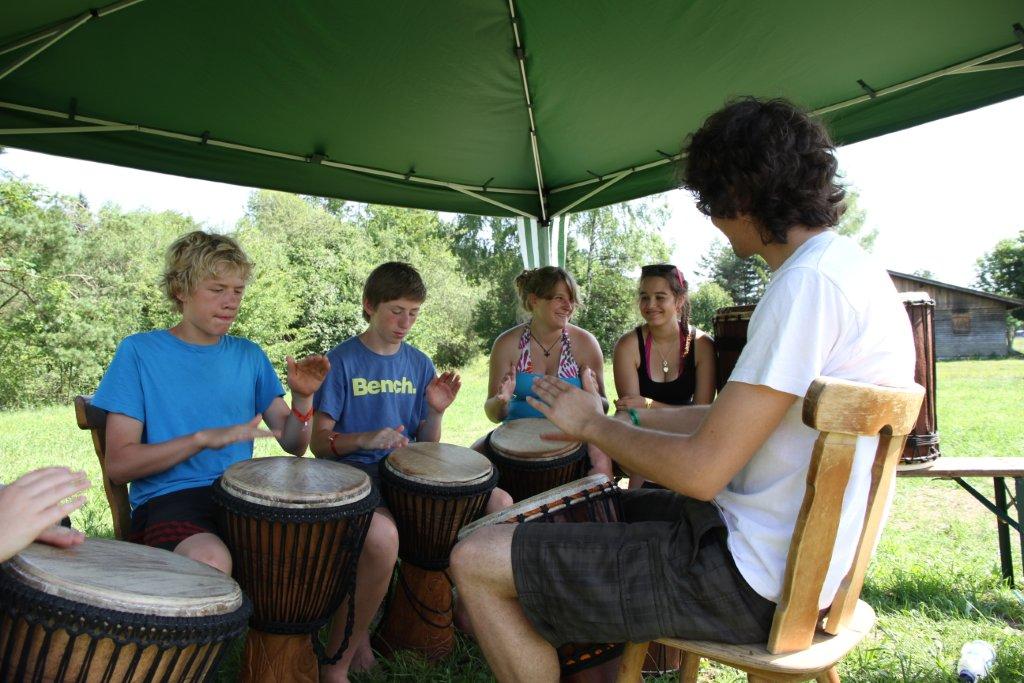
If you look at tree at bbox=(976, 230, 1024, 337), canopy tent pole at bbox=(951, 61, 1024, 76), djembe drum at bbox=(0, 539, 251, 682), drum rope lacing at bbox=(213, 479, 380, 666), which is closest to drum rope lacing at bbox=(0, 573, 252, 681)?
djembe drum at bbox=(0, 539, 251, 682)

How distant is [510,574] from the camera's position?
5.91 ft

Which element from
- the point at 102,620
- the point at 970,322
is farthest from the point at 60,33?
the point at 970,322

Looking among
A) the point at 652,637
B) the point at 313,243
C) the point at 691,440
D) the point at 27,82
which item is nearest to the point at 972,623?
the point at 652,637

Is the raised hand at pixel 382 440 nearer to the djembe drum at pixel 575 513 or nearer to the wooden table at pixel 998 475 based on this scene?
the djembe drum at pixel 575 513

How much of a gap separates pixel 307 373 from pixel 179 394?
453 mm

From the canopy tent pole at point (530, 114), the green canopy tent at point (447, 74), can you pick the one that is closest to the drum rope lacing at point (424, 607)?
the green canopy tent at point (447, 74)

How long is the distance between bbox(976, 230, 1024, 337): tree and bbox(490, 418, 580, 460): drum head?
42.3m

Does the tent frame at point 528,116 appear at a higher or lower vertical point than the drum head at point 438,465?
higher

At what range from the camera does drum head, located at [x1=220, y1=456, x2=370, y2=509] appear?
2.14m

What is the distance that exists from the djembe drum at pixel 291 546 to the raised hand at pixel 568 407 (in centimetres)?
77

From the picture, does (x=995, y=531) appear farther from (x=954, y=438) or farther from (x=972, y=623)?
(x=954, y=438)

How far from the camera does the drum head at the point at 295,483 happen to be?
2.14 m

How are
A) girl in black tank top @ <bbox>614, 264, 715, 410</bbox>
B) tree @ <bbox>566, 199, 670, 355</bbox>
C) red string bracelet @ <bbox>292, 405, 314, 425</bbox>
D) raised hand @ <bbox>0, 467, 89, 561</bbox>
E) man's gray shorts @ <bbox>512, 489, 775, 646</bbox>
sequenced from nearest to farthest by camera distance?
1. raised hand @ <bbox>0, 467, 89, 561</bbox>
2. man's gray shorts @ <bbox>512, 489, 775, 646</bbox>
3. red string bracelet @ <bbox>292, 405, 314, 425</bbox>
4. girl in black tank top @ <bbox>614, 264, 715, 410</bbox>
5. tree @ <bbox>566, 199, 670, 355</bbox>

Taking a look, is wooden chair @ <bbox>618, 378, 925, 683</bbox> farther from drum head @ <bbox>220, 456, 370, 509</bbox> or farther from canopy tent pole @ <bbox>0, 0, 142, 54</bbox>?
canopy tent pole @ <bbox>0, 0, 142, 54</bbox>
